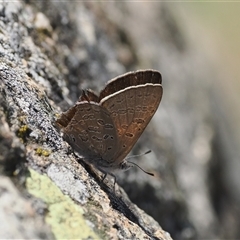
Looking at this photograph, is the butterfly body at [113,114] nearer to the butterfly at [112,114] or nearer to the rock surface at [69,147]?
the butterfly at [112,114]

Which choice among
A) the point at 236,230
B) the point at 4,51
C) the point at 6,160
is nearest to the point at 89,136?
the point at 4,51

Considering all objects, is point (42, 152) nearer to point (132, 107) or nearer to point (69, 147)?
point (69, 147)

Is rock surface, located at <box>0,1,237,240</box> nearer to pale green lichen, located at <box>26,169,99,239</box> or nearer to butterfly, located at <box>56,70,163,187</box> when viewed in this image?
pale green lichen, located at <box>26,169,99,239</box>

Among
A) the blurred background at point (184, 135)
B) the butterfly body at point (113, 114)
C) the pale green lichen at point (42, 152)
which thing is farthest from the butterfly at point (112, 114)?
the blurred background at point (184, 135)

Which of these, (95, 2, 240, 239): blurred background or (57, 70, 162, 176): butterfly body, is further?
(95, 2, 240, 239): blurred background

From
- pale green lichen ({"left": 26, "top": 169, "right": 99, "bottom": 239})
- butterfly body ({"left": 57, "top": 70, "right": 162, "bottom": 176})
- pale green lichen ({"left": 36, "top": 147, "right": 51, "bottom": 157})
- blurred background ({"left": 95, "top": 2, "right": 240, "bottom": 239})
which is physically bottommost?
pale green lichen ({"left": 26, "top": 169, "right": 99, "bottom": 239})

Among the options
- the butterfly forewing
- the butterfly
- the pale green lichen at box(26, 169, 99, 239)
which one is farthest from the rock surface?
the butterfly forewing
